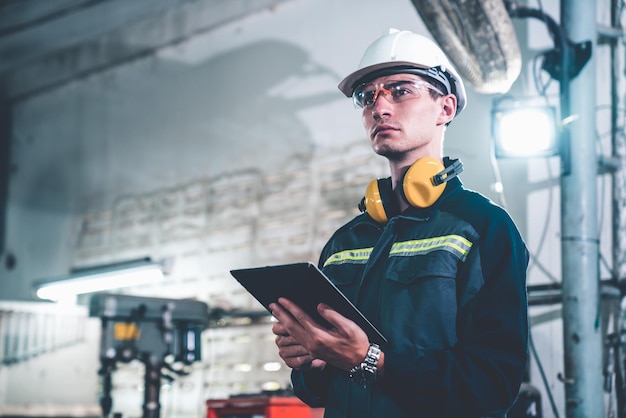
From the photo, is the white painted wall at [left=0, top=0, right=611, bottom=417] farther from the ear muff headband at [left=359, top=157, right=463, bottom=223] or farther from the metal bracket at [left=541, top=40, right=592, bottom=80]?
the ear muff headband at [left=359, top=157, right=463, bottom=223]

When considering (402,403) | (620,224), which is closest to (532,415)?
(620,224)

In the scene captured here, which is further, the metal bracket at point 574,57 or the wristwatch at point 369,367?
the metal bracket at point 574,57

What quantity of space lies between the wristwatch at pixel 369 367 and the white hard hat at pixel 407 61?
2.69ft

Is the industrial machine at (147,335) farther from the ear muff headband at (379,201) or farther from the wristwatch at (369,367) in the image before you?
the wristwatch at (369,367)

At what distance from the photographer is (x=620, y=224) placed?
402 cm

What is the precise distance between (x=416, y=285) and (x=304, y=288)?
297 mm

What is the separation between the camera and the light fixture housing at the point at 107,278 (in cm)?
538

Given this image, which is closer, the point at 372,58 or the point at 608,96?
the point at 372,58

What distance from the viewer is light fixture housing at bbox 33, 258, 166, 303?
538 centimetres

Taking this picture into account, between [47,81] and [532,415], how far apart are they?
6386 mm

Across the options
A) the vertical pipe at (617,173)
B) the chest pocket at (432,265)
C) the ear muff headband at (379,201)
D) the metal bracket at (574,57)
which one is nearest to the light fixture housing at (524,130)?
the metal bracket at (574,57)

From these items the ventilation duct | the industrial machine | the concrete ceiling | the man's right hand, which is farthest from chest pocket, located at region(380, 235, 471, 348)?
the concrete ceiling

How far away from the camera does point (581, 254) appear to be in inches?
140

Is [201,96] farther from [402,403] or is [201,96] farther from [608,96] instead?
[402,403]
